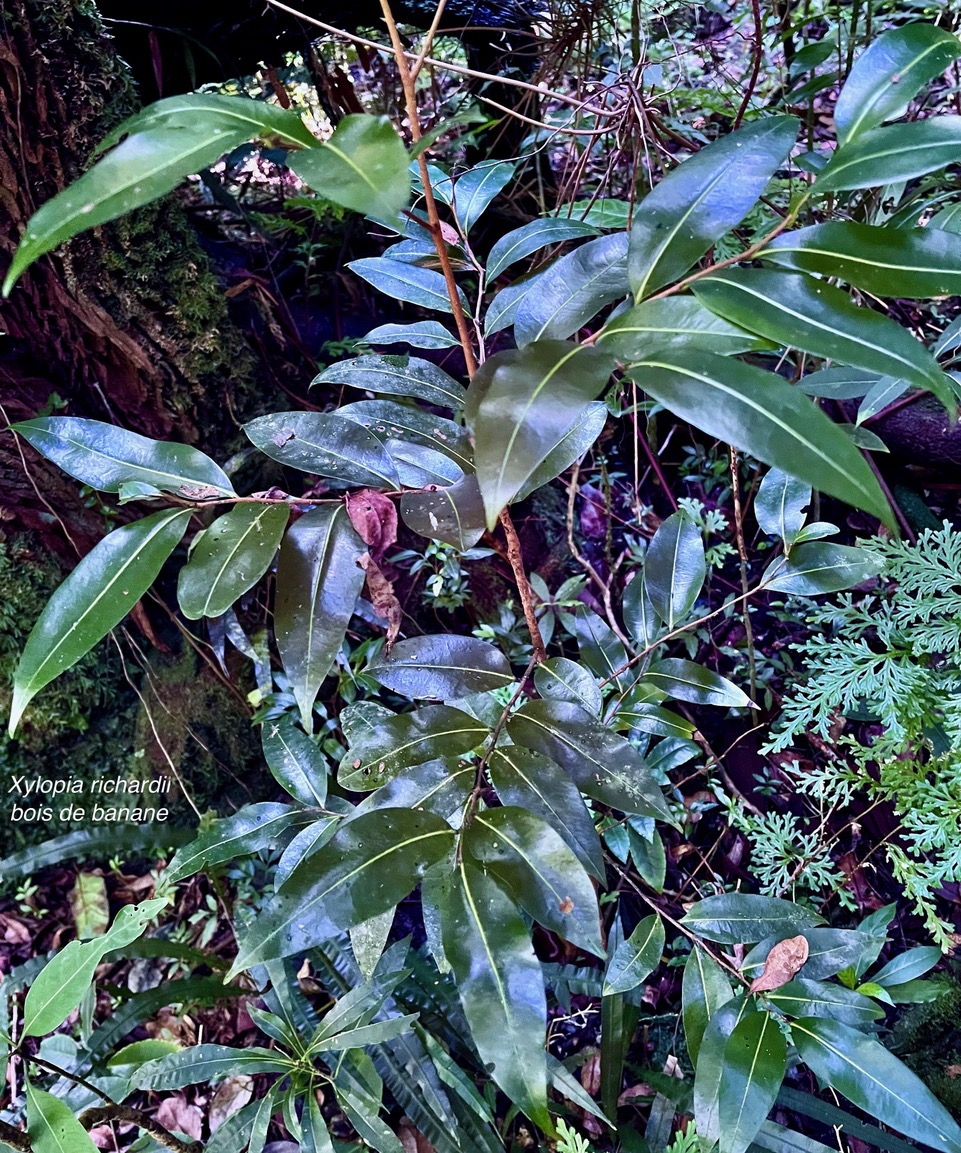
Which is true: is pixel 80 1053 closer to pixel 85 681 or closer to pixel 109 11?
pixel 85 681

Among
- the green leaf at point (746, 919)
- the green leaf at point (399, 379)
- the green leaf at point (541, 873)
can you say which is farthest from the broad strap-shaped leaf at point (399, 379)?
the green leaf at point (746, 919)

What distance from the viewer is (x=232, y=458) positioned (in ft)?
4.55

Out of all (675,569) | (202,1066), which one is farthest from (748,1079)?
(202,1066)

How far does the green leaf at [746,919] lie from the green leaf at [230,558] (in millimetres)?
688

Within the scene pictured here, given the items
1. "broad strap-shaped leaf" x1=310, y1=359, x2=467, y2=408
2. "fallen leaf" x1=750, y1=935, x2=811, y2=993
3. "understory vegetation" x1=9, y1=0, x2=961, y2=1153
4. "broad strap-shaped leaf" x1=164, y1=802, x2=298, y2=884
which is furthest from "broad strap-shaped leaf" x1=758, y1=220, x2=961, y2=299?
"broad strap-shaped leaf" x1=164, y1=802, x2=298, y2=884

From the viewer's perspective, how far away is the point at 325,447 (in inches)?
26.3

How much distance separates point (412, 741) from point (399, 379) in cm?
40

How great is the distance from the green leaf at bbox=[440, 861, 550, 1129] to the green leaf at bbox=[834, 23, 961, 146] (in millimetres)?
649

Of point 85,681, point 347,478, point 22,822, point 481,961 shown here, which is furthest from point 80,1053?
point 347,478

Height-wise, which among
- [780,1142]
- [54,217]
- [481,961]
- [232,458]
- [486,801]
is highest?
[54,217]

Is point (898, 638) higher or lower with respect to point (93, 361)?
lower

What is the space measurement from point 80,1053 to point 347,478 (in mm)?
1086

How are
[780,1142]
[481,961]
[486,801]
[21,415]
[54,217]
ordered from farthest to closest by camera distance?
1. [21,415]
2. [486,801]
3. [780,1142]
4. [481,961]
5. [54,217]

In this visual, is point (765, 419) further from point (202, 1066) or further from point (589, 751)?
point (202, 1066)
